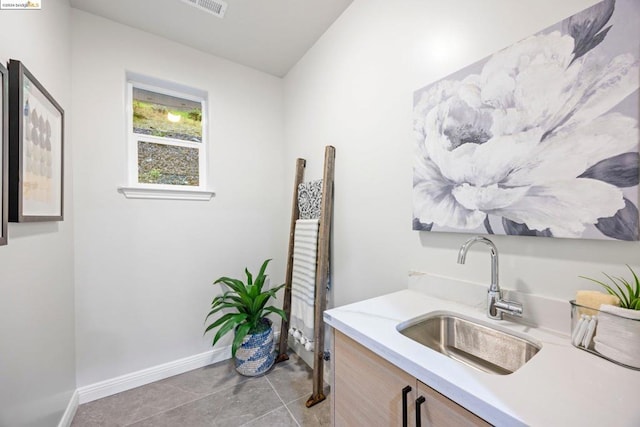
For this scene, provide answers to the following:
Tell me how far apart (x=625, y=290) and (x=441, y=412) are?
2.11ft

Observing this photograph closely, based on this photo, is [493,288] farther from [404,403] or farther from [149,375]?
[149,375]

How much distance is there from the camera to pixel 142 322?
1936mm

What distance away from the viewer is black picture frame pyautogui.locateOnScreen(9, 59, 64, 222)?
0.99 meters

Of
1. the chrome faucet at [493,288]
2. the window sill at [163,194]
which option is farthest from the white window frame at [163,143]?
the chrome faucet at [493,288]

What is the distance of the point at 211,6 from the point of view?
5.59 feet

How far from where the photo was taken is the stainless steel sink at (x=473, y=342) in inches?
34.0

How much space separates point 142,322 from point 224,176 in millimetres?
1309

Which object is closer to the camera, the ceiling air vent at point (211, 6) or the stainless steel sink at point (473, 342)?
the stainless steel sink at point (473, 342)

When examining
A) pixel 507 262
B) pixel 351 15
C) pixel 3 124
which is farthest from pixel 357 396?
pixel 351 15

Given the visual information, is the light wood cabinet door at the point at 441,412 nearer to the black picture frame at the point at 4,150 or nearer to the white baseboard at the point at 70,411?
the black picture frame at the point at 4,150

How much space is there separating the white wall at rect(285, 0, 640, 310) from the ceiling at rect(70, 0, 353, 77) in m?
0.15

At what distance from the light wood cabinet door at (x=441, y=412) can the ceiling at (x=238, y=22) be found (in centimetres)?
215

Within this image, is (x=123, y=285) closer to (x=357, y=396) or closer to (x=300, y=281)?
(x=300, y=281)

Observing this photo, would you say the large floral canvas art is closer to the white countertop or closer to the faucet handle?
the faucet handle
